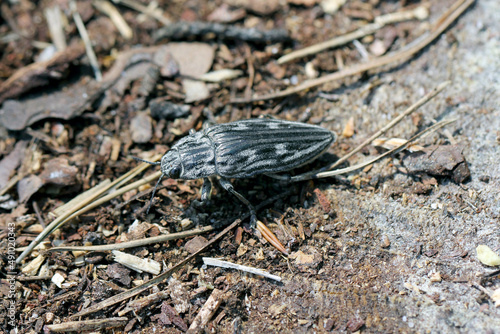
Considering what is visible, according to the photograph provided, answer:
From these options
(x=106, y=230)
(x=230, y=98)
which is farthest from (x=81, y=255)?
(x=230, y=98)

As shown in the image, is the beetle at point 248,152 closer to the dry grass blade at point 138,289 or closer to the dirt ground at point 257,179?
the dirt ground at point 257,179

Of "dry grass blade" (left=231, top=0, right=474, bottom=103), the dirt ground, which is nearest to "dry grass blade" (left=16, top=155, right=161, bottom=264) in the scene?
the dirt ground

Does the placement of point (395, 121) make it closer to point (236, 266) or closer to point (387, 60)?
point (387, 60)

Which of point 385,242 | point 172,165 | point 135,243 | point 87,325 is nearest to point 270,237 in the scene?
point 385,242

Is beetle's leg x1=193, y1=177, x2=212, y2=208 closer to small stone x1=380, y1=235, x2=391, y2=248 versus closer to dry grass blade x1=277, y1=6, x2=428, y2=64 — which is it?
small stone x1=380, y1=235, x2=391, y2=248

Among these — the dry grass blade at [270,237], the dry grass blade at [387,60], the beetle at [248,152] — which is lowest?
the dry grass blade at [270,237]

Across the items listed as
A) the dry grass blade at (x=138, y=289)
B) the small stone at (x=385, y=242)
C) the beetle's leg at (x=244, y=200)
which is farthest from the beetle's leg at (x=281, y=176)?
the small stone at (x=385, y=242)
